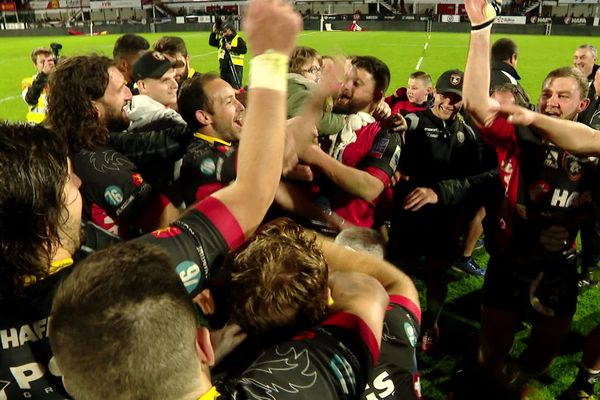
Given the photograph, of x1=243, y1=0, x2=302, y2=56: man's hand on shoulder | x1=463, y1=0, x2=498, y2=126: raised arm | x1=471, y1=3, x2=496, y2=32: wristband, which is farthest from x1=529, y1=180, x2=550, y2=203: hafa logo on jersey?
x1=243, y1=0, x2=302, y2=56: man's hand on shoulder

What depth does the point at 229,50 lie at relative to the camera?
13.2 meters

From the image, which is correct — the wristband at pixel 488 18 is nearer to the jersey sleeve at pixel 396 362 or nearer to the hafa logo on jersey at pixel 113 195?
the jersey sleeve at pixel 396 362

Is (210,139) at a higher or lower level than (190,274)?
higher

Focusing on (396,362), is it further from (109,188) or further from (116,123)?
(116,123)

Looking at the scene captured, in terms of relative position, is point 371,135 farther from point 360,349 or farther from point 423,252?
point 360,349

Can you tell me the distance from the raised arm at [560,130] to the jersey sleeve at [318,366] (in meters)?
1.43

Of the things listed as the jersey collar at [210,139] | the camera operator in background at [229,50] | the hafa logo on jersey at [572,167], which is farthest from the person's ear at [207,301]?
the camera operator in background at [229,50]

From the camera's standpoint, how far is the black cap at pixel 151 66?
412cm

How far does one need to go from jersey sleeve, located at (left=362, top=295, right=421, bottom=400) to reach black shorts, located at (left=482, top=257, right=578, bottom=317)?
1.46 metres

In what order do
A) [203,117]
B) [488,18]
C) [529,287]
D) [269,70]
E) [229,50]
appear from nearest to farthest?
[269,70] → [488,18] → [529,287] → [203,117] → [229,50]

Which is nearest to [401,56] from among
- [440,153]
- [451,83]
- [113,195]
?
[451,83]

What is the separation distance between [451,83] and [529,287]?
189 centimetres

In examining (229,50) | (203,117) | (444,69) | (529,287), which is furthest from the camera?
(444,69)

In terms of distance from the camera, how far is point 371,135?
3010 mm
